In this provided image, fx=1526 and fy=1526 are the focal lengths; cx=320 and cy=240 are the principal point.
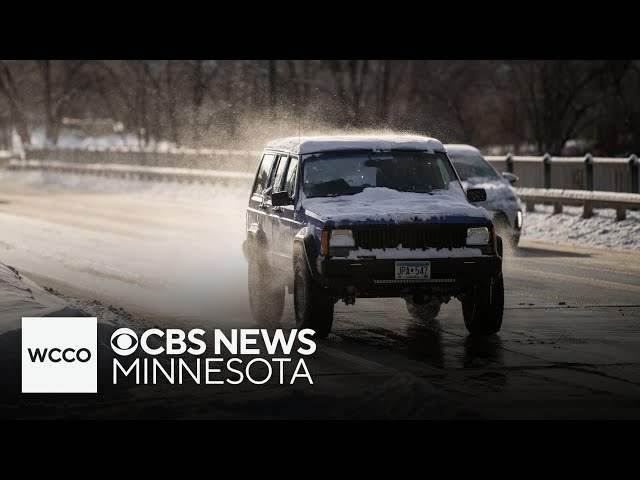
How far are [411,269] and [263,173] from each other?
3.39 metres

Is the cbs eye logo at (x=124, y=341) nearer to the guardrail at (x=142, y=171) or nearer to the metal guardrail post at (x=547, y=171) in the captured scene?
the metal guardrail post at (x=547, y=171)

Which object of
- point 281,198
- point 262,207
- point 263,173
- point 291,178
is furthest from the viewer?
point 263,173

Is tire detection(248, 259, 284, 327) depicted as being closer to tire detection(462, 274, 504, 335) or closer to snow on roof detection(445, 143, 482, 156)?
tire detection(462, 274, 504, 335)

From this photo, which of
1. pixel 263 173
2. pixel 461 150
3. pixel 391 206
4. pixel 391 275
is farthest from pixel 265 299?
pixel 461 150

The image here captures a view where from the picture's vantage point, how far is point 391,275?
13.3 metres

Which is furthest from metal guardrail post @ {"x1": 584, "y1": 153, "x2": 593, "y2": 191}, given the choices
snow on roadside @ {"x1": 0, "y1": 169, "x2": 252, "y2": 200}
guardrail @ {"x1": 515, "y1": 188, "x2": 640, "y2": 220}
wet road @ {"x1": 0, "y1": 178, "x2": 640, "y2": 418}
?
snow on roadside @ {"x1": 0, "y1": 169, "x2": 252, "y2": 200}

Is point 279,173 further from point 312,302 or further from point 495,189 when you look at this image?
point 495,189

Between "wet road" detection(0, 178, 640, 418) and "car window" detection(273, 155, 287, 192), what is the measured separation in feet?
4.41

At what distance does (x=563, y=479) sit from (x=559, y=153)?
179 feet

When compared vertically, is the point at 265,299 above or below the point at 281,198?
below

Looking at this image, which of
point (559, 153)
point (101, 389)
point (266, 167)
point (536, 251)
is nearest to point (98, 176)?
point (559, 153)

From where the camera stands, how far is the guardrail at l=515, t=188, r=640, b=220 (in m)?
27.7

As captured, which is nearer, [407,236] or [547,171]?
[407,236]

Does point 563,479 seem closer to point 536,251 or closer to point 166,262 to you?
point 166,262
